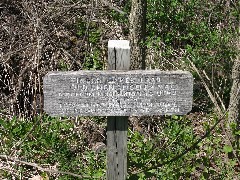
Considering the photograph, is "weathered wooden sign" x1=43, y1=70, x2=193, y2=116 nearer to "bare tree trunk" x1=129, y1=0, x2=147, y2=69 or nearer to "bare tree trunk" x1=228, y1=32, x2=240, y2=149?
"bare tree trunk" x1=228, y1=32, x2=240, y2=149

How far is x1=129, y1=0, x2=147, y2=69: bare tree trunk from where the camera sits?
495cm

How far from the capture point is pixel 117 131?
3006 millimetres

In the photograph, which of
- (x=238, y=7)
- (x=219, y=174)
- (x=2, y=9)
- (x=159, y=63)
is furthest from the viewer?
(x=238, y=7)

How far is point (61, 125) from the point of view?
15.7 feet

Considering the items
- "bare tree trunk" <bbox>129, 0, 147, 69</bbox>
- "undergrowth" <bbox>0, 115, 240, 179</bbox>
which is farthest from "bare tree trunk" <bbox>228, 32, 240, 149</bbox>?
"bare tree trunk" <bbox>129, 0, 147, 69</bbox>

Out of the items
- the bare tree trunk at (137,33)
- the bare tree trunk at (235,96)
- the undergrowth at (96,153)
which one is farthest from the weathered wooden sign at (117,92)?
the bare tree trunk at (137,33)

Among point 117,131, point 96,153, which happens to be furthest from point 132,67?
point 117,131

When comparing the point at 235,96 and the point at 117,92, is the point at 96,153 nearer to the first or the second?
the point at 235,96

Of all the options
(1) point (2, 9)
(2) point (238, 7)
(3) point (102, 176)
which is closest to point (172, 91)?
(3) point (102, 176)

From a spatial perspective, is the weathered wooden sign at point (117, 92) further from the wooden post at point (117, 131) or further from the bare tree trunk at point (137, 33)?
the bare tree trunk at point (137, 33)

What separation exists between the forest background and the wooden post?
453mm

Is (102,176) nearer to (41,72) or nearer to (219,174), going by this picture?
(219,174)

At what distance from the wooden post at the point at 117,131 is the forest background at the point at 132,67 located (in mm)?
453

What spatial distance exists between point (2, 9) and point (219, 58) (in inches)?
126
